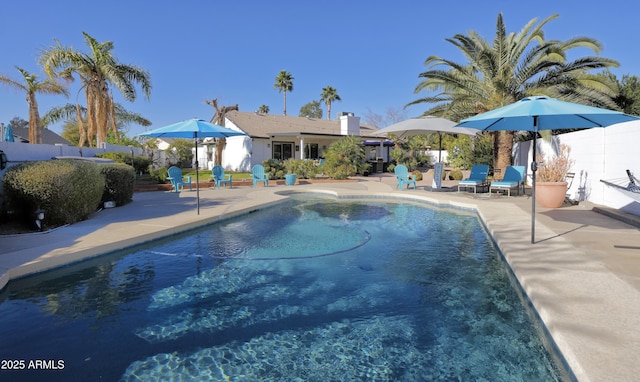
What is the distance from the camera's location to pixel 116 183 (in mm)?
10688

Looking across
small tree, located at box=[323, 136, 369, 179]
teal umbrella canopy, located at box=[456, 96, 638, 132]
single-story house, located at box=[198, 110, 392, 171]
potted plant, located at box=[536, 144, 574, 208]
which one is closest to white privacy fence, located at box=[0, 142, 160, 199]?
teal umbrella canopy, located at box=[456, 96, 638, 132]

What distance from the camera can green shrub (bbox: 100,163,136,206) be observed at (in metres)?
10.5

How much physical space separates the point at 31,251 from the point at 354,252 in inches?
202

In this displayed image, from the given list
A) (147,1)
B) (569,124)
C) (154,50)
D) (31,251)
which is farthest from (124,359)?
(154,50)

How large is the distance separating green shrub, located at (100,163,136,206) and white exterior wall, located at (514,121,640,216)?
510 inches

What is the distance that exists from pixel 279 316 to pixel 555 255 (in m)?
3.94

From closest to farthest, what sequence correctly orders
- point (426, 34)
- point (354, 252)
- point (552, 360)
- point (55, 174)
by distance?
point (552, 360) < point (354, 252) < point (55, 174) < point (426, 34)

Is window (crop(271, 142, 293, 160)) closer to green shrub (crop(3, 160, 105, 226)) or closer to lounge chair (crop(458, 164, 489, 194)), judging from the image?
lounge chair (crop(458, 164, 489, 194))

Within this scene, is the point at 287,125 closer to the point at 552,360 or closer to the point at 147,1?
the point at 147,1

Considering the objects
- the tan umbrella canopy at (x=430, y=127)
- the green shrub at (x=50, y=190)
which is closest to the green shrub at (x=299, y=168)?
the tan umbrella canopy at (x=430, y=127)

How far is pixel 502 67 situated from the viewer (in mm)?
14008

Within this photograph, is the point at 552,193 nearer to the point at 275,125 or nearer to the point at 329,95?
the point at 275,125

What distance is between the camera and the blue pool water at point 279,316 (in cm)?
311

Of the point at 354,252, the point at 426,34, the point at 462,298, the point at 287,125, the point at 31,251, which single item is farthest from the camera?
the point at 287,125
